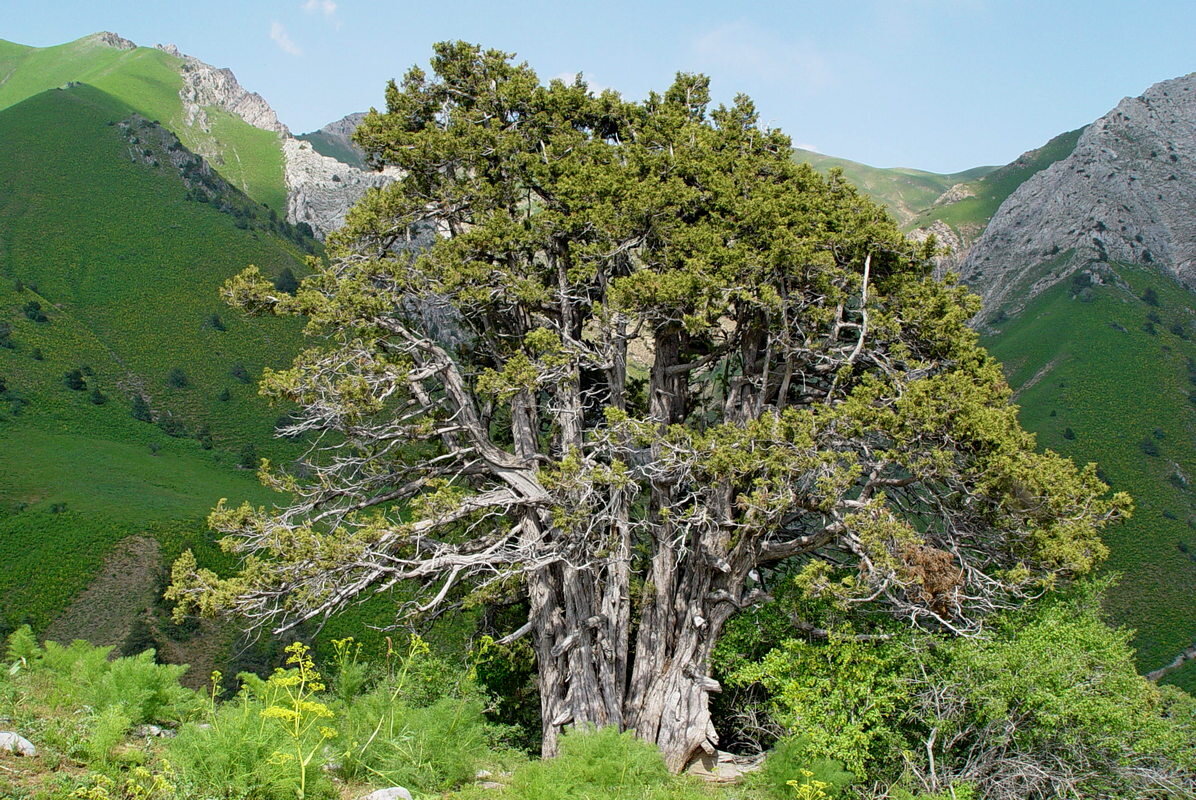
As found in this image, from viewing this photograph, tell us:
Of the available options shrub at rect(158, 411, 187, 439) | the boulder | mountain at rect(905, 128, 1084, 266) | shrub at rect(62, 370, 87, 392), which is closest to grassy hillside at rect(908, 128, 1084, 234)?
mountain at rect(905, 128, 1084, 266)

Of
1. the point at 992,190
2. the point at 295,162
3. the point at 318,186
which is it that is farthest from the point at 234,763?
the point at 992,190

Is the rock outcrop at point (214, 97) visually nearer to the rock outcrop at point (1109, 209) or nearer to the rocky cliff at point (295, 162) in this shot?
the rocky cliff at point (295, 162)

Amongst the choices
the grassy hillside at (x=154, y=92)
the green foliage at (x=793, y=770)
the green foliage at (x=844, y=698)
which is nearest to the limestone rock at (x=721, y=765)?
the green foliage at (x=793, y=770)

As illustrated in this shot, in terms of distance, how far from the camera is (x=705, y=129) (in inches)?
546

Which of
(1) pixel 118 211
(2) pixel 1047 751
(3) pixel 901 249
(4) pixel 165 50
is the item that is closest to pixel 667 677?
(2) pixel 1047 751

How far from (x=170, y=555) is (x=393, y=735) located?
29.2m

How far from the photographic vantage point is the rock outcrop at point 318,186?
108 m

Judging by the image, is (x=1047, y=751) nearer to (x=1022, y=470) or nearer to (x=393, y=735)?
(x=1022, y=470)

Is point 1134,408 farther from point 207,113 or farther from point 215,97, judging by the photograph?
point 215,97

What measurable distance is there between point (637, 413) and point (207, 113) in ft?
455

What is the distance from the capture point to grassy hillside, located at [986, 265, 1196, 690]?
39878 mm

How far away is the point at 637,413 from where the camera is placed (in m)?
14.6

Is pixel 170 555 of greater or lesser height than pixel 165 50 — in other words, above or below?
below

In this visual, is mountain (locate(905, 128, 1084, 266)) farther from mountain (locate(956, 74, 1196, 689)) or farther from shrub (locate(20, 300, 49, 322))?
shrub (locate(20, 300, 49, 322))
